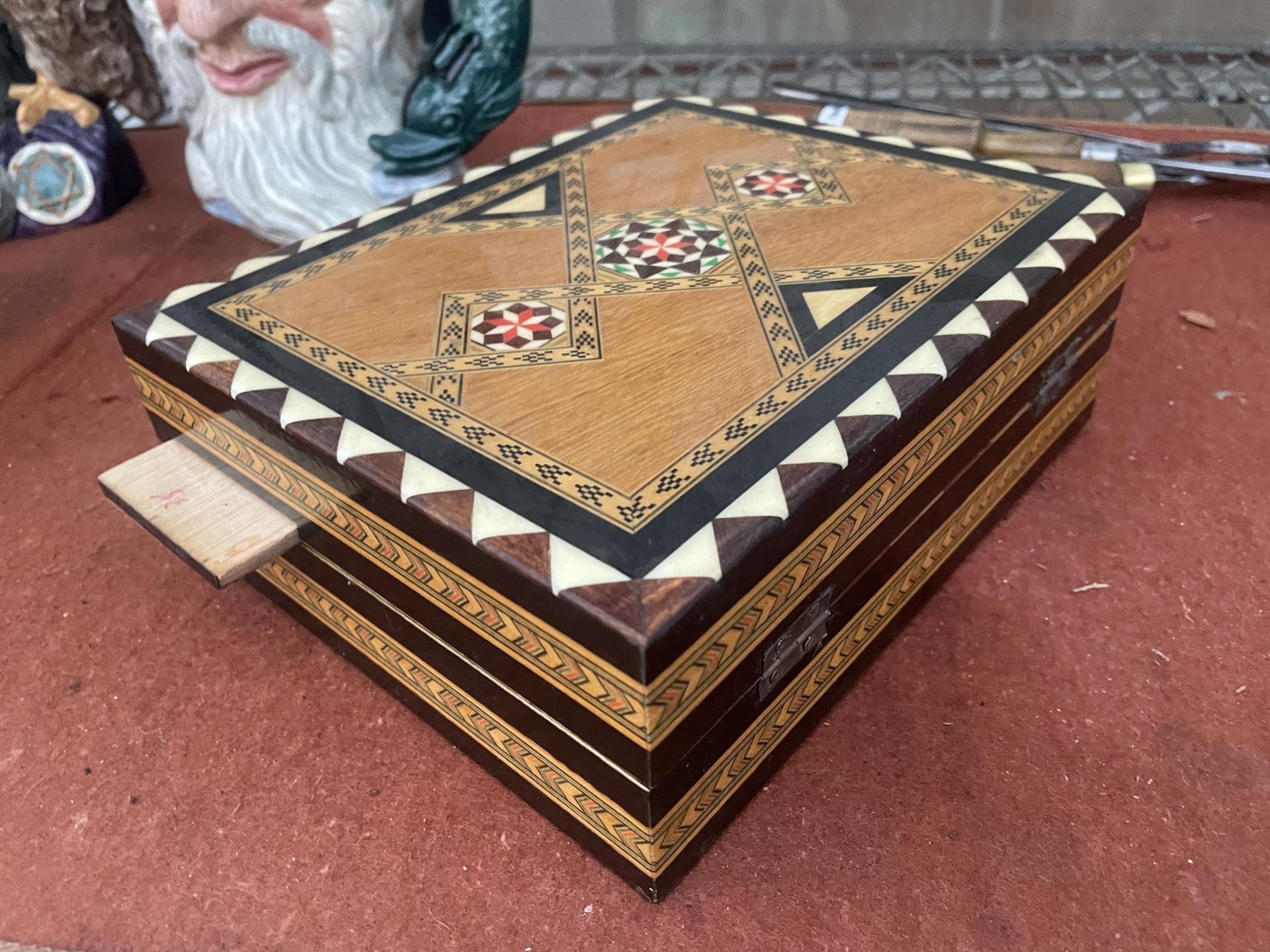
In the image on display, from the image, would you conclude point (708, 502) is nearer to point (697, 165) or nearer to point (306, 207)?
point (697, 165)

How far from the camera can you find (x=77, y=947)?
89cm

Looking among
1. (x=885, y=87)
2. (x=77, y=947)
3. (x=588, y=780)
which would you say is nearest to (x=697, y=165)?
(x=588, y=780)

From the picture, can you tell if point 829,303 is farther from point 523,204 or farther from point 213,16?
point 213,16

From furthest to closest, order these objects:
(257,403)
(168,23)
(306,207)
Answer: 1. (306,207)
2. (168,23)
3. (257,403)

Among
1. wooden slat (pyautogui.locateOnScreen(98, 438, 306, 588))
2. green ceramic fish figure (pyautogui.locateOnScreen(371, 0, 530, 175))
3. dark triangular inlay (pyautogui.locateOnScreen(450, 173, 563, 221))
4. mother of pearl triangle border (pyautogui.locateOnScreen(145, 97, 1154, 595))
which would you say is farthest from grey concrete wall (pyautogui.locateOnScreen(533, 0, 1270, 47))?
wooden slat (pyautogui.locateOnScreen(98, 438, 306, 588))

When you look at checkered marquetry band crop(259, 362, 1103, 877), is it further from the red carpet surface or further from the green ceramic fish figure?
the green ceramic fish figure

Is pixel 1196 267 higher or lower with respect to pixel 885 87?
lower

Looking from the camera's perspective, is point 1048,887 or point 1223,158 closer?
point 1048,887

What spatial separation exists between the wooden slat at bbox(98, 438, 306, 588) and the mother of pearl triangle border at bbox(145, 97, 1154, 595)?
0.12m

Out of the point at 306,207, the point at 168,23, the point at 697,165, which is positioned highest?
the point at 168,23

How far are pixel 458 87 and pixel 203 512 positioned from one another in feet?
3.99

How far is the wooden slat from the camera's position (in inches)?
38.4

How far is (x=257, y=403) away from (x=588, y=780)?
0.52 m

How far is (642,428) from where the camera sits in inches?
36.0
